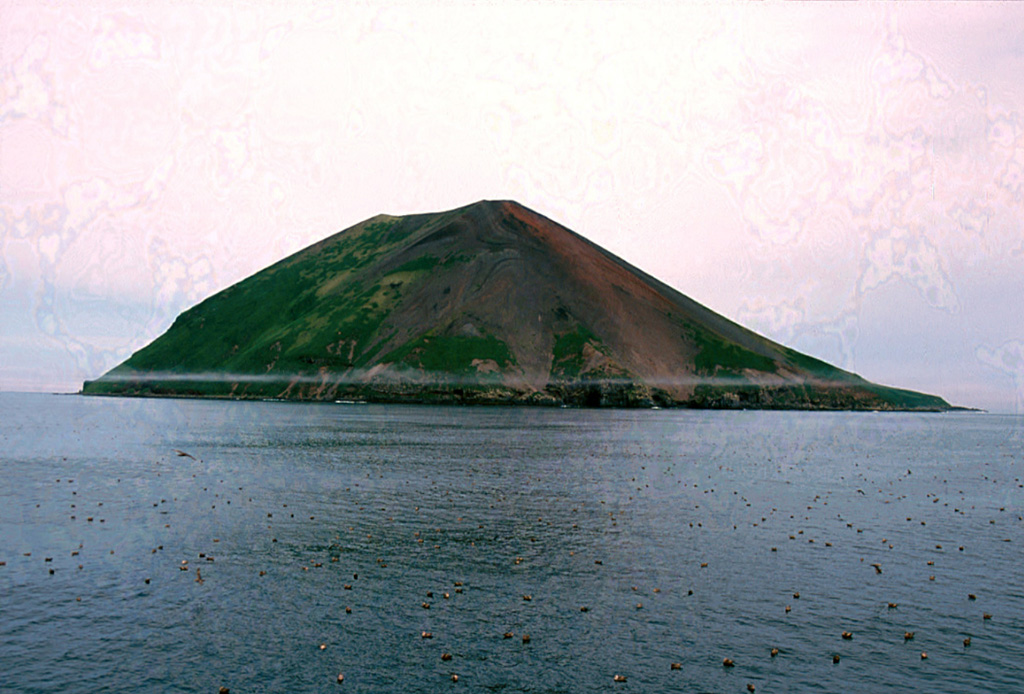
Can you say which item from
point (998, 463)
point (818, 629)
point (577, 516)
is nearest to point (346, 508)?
point (577, 516)

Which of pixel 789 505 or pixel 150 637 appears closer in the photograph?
pixel 150 637

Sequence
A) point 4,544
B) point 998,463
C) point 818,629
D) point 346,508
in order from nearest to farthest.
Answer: point 818,629 → point 4,544 → point 346,508 → point 998,463

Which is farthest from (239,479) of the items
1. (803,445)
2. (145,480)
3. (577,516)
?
(803,445)

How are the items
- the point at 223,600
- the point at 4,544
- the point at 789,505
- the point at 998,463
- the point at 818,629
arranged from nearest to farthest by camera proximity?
the point at 818,629
the point at 223,600
the point at 4,544
the point at 789,505
the point at 998,463

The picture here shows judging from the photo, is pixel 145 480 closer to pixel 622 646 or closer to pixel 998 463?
pixel 622 646

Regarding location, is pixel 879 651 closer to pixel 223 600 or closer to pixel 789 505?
pixel 223 600

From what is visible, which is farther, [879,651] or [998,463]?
[998,463]

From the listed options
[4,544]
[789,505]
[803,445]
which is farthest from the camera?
[803,445]
